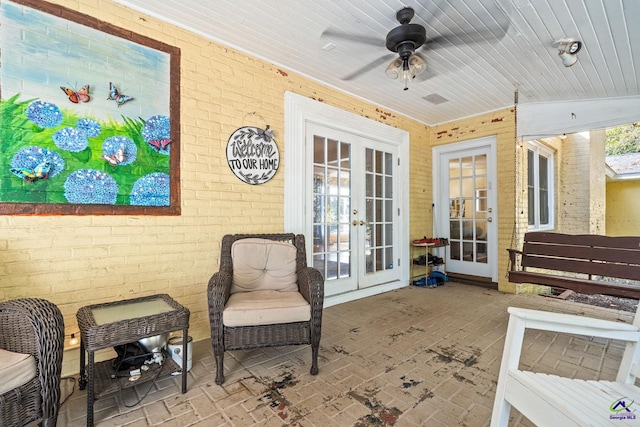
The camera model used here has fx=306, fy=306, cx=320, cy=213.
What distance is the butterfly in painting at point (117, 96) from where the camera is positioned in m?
2.36

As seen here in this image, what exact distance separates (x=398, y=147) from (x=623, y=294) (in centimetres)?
313

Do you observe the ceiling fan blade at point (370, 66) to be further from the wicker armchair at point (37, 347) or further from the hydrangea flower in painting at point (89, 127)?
the wicker armchair at point (37, 347)

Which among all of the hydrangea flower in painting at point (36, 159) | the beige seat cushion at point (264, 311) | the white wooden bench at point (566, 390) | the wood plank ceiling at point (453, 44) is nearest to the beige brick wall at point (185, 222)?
the wood plank ceiling at point (453, 44)

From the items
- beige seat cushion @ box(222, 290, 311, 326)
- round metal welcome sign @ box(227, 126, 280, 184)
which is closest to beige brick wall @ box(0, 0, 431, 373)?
round metal welcome sign @ box(227, 126, 280, 184)

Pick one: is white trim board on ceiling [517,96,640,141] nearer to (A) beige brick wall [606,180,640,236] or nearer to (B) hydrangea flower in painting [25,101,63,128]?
(B) hydrangea flower in painting [25,101,63,128]

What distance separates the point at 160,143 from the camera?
258 cm

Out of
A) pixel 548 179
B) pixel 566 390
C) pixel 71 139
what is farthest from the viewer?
pixel 548 179

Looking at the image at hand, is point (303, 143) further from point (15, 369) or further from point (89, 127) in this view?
point (15, 369)

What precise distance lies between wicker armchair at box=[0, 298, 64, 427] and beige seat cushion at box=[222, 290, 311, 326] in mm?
869

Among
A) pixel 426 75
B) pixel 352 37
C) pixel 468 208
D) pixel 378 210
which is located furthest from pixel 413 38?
pixel 468 208

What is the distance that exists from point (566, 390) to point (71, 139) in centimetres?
314

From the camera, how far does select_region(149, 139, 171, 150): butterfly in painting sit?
2548 mm

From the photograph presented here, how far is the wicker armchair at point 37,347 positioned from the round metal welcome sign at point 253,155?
1835 mm

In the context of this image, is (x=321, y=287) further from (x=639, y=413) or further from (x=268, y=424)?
(x=639, y=413)
